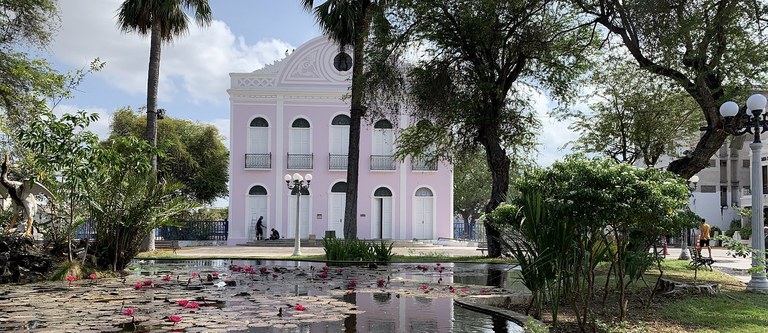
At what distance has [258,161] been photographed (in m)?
31.8

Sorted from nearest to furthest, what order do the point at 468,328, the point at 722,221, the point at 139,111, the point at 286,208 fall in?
the point at 468,328
the point at 286,208
the point at 139,111
the point at 722,221

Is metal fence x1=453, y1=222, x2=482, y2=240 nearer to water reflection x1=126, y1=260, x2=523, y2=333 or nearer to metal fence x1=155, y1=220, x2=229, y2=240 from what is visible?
metal fence x1=155, y1=220, x2=229, y2=240

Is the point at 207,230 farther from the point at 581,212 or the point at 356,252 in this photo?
the point at 581,212

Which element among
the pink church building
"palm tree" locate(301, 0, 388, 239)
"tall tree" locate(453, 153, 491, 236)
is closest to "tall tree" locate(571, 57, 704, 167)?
"palm tree" locate(301, 0, 388, 239)

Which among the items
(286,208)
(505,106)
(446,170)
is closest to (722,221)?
(446,170)

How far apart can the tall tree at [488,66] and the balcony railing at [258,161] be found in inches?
560

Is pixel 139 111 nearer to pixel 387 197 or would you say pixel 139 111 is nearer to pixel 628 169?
pixel 387 197

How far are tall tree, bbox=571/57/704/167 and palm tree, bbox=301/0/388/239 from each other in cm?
639

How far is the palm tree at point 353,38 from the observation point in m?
18.3

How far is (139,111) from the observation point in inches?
1519

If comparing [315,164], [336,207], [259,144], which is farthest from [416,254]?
[259,144]

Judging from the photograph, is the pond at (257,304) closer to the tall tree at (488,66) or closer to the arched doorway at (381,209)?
the tall tree at (488,66)

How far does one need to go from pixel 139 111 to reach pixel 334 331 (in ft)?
116

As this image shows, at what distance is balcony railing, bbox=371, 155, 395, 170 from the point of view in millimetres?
32375
